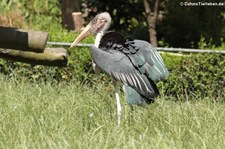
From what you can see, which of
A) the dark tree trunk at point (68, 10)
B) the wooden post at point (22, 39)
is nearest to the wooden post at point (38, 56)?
the wooden post at point (22, 39)

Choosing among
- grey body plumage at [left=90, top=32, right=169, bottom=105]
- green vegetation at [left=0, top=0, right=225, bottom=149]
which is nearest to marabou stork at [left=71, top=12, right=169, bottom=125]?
grey body plumage at [left=90, top=32, right=169, bottom=105]

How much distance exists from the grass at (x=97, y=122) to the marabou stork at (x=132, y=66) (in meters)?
0.17

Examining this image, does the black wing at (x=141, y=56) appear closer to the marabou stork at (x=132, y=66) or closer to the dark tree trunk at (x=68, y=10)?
the marabou stork at (x=132, y=66)

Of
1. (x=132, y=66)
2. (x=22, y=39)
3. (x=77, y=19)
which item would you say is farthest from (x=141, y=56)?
(x=77, y=19)

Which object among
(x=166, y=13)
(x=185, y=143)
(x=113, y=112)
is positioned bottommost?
(x=166, y=13)

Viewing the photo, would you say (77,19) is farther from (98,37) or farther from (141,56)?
(141,56)

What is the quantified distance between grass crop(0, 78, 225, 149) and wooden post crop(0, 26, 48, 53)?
59 cm

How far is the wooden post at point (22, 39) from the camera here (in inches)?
201

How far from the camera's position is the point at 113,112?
19.0ft

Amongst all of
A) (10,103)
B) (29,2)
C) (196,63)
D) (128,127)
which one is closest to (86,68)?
(196,63)

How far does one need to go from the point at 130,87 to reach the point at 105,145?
1289 mm

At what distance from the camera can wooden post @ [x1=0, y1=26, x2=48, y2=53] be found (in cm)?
510

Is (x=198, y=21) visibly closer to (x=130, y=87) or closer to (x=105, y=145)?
(x=130, y=87)

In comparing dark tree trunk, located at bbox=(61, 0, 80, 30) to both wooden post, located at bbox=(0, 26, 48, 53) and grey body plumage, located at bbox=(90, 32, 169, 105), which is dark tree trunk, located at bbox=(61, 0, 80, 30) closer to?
grey body plumage, located at bbox=(90, 32, 169, 105)
